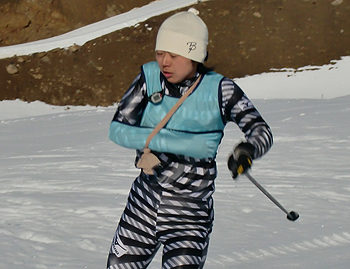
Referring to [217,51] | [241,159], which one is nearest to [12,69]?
[217,51]

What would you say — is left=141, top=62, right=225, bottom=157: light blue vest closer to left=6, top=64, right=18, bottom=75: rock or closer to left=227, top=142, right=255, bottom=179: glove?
left=227, top=142, right=255, bottom=179: glove

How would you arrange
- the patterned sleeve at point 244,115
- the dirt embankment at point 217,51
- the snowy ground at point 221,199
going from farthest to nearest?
the dirt embankment at point 217,51
the snowy ground at point 221,199
the patterned sleeve at point 244,115

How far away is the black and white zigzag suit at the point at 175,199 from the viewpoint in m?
2.38

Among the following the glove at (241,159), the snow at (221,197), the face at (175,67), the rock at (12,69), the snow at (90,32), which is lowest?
the rock at (12,69)

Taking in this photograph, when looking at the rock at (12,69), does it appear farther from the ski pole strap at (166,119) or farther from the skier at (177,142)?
the ski pole strap at (166,119)

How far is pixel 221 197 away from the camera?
21.3ft

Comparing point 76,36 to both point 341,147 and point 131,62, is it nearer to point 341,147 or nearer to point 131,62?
point 131,62

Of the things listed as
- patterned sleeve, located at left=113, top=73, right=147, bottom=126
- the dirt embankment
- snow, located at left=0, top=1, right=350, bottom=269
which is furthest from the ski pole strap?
the dirt embankment

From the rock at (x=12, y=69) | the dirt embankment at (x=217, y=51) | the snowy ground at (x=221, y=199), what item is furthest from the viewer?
the rock at (x=12, y=69)

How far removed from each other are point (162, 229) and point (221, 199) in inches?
159

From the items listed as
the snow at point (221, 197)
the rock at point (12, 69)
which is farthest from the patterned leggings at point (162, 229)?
the rock at point (12, 69)

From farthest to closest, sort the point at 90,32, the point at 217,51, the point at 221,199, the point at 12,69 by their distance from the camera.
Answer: the point at 90,32 → the point at 12,69 → the point at 217,51 → the point at 221,199

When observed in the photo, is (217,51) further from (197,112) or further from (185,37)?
(197,112)

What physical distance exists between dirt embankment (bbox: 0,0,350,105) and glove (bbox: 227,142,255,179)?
17.6m
